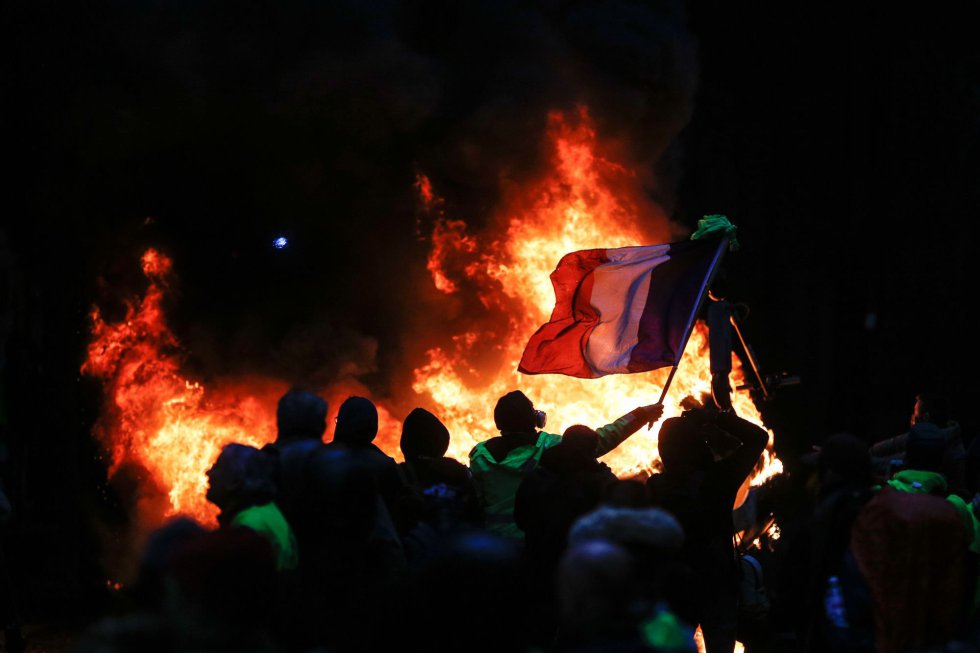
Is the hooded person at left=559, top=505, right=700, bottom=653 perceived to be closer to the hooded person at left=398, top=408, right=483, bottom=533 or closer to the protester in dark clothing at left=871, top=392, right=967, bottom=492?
the hooded person at left=398, top=408, right=483, bottom=533

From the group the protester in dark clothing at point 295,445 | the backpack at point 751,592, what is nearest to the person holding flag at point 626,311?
the backpack at point 751,592

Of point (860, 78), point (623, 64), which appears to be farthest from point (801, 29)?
point (623, 64)

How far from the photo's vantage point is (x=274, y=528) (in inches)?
155

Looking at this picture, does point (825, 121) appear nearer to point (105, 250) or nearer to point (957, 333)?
point (957, 333)

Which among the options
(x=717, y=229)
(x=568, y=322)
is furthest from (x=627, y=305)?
(x=717, y=229)

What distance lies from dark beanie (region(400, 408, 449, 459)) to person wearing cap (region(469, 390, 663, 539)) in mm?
187

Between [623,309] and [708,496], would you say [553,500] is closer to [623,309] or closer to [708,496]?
[708,496]

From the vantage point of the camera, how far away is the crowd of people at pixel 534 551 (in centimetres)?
281

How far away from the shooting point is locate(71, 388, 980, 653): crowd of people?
2.81 meters

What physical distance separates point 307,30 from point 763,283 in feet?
18.7

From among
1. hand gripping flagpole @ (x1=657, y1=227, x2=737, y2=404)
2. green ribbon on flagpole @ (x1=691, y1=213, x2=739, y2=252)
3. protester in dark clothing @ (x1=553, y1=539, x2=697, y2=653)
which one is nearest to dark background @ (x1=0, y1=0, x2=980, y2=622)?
green ribbon on flagpole @ (x1=691, y1=213, x2=739, y2=252)

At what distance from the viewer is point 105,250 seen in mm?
9977

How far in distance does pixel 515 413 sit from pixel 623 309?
5.75 ft

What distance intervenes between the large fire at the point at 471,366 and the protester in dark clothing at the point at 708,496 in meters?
3.89
